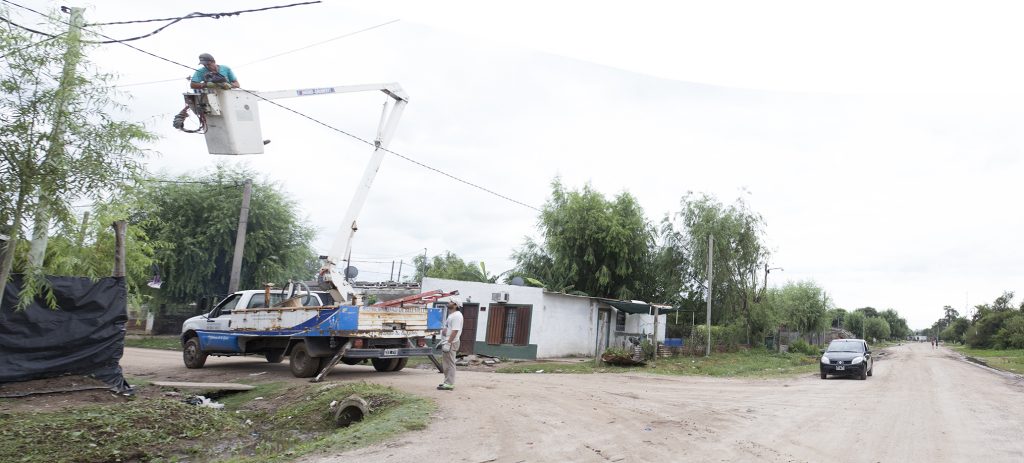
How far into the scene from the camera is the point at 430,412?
8.78m

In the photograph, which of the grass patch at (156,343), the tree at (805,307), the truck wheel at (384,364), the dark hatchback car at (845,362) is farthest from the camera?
the tree at (805,307)

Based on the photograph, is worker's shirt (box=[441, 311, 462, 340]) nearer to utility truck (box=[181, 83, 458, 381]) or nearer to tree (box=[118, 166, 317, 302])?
utility truck (box=[181, 83, 458, 381])

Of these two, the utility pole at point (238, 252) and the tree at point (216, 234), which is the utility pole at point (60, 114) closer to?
the utility pole at point (238, 252)

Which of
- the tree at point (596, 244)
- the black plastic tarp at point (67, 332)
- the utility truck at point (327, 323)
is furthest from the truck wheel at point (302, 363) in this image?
the tree at point (596, 244)

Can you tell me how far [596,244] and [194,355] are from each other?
901 inches

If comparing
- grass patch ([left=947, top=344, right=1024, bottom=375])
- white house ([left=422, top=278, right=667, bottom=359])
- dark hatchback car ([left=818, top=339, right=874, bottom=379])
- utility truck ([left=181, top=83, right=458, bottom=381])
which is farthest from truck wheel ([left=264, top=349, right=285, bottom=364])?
grass patch ([left=947, top=344, right=1024, bottom=375])

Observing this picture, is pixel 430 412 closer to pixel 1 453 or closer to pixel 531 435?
pixel 531 435

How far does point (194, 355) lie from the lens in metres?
16.2

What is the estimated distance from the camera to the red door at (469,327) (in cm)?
2481

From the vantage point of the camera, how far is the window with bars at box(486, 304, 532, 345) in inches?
971

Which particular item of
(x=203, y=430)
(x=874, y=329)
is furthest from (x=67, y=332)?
(x=874, y=329)

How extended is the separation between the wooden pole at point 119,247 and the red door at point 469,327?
14.7 metres

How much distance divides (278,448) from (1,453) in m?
2.88

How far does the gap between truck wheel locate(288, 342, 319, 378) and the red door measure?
36.6 feet
